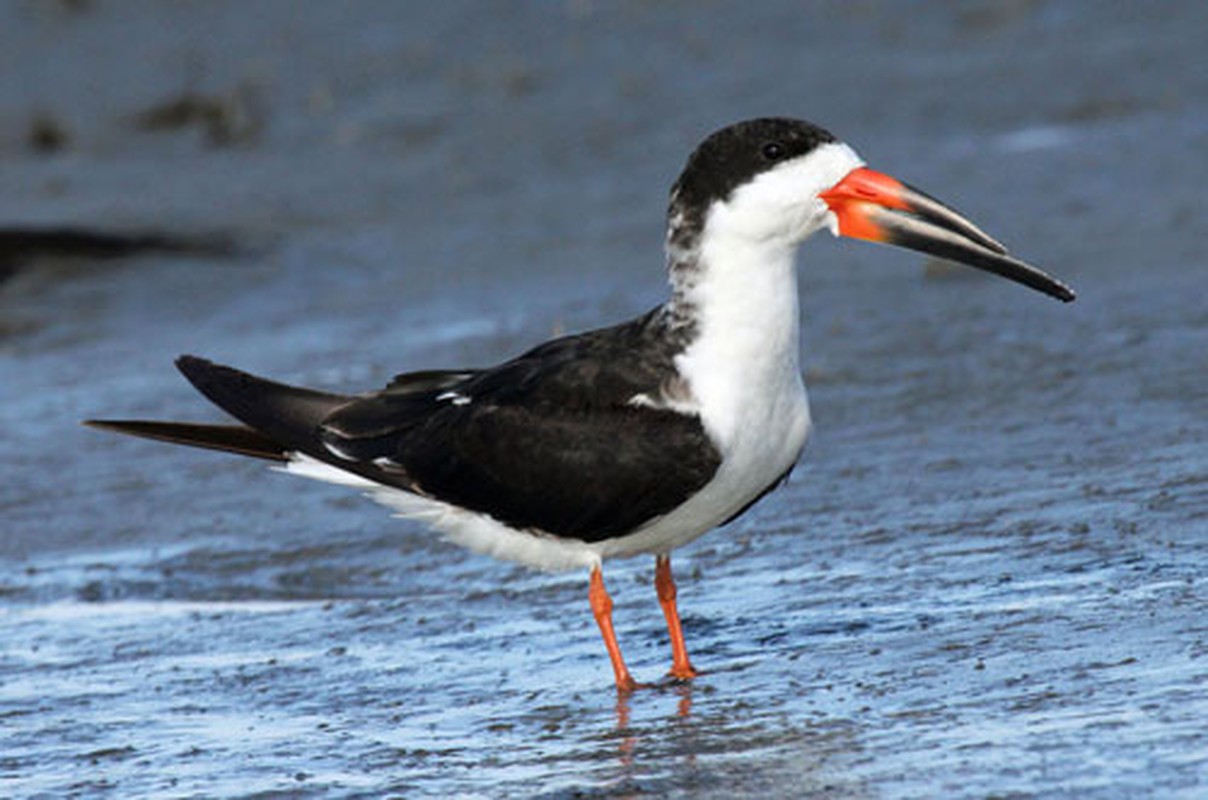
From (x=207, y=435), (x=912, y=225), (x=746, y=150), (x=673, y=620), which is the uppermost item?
(x=746, y=150)

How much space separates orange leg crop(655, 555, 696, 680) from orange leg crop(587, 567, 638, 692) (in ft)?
0.40

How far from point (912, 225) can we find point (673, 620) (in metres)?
1.15

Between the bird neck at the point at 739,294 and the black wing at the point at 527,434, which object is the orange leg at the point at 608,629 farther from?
the bird neck at the point at 739,294

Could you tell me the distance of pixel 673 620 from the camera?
18.9ft

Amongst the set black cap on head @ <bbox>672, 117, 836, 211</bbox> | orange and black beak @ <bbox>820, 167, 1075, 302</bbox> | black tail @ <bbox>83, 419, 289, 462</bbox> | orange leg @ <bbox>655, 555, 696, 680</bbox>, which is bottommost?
orange leg @ <bbox>655, 555, 696, 680</bbox>

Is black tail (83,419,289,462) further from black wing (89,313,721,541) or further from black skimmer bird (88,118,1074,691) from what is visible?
black skimmer bird (88,118,1074,691)

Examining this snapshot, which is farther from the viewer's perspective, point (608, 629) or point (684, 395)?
point (608, 629)

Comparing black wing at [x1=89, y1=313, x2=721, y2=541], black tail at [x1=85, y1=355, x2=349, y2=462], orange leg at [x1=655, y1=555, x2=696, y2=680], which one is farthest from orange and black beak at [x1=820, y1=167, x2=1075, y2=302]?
black tail at [x1=85, y1=355, x2=349, y2=462]

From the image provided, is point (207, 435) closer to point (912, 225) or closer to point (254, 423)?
point (254, 423)

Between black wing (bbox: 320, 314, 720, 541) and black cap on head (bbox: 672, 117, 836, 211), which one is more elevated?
black cap on head (bbox: 672, 117, 836, 211)

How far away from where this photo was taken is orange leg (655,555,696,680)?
5.62 m

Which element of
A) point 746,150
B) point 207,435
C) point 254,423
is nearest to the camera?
point 746,150

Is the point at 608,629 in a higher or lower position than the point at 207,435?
lower

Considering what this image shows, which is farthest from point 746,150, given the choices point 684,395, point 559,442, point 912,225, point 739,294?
point 559,442
